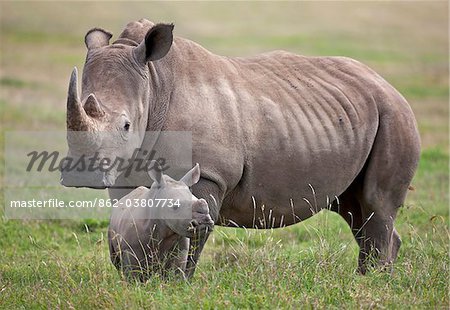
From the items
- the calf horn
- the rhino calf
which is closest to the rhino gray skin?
the calf horn

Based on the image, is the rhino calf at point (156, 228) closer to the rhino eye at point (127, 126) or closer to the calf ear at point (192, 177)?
the calf ear at point (192, 177)

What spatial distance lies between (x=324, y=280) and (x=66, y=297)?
1.76m

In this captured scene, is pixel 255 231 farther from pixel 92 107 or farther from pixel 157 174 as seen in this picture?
pixel 92 107

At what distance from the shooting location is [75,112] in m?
6.23

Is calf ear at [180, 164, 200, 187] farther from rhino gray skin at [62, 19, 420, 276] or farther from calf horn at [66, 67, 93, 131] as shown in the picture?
calf horn at [66, 67, 93, 131]

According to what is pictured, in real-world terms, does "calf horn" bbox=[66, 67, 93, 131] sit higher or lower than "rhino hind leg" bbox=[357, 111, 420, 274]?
higher

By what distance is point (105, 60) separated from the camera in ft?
22.6

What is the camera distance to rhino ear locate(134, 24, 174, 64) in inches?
272

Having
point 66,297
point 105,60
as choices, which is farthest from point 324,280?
point 105,60

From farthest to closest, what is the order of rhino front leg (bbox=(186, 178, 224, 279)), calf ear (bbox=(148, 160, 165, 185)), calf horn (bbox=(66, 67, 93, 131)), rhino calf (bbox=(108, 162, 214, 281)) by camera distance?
rhino front leg (bbox=(186, 178, 224, 279)), calf ear (bbox=(148, 160, 165, 185)), rhino calf (bbox=(108, 162, 214, 281)), calf horn (bbox=(66, 67, 93, 131))

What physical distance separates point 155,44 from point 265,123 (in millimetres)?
1158

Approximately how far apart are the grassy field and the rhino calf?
0.19 metres

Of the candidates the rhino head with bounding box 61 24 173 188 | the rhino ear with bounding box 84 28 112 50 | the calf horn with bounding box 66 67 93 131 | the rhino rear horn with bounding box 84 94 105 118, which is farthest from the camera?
the rhino ear with bounding box 84 28 112 50

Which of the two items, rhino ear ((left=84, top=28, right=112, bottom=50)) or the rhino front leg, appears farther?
rhino ear ((left=84, top=28, right=112, bottom=50))
